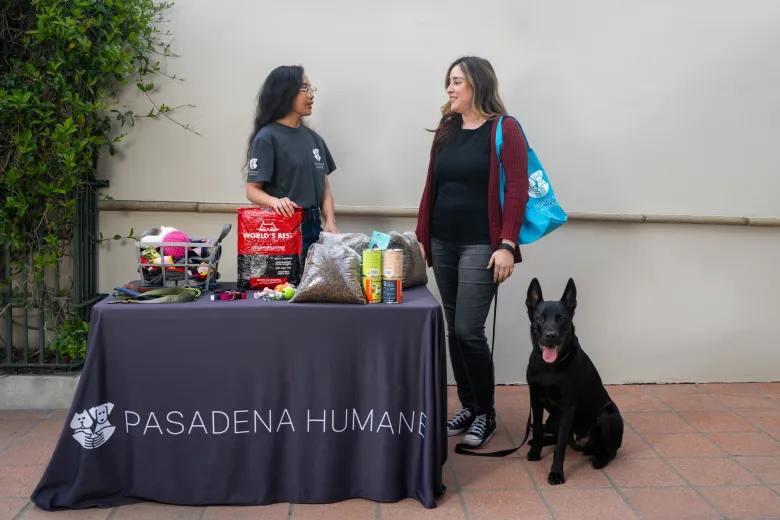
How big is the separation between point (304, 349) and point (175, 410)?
0.53 metres

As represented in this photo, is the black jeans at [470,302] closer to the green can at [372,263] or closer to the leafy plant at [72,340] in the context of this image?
the green can at [372,263]

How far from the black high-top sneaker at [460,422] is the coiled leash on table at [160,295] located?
1.43 meters

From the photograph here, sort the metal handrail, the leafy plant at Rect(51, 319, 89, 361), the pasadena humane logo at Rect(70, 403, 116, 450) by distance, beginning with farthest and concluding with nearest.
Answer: the metal handrail
the leafy plant at Rect(51, 319, 89, 361)
the pasadena humane logo at Rect(70, 403, 116, 450)

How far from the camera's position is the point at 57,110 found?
375cm

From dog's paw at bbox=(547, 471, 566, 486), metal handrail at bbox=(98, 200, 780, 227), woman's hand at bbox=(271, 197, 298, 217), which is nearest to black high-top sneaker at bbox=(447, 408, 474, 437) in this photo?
dog's paw at bbox=(547, 471, 566, 486)

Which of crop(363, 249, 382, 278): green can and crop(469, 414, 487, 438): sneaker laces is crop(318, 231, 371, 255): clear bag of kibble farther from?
crop(469, 414, 487, 438): sneaker laces

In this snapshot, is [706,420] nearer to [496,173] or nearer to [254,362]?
[496,173]

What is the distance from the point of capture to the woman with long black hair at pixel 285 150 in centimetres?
324

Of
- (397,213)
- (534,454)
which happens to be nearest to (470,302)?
(534,454)

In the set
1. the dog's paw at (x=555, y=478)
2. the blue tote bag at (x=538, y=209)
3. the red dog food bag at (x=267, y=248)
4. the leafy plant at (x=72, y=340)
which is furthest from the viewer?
the leafy plant at (x=72, y=340)

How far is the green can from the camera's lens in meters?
2.76

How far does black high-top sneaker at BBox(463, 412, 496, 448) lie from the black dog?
0.24 m

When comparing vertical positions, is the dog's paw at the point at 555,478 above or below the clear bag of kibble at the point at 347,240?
below

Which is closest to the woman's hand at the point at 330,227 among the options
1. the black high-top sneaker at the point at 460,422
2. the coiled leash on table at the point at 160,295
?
the coiled leash on table at the point at 160,295
